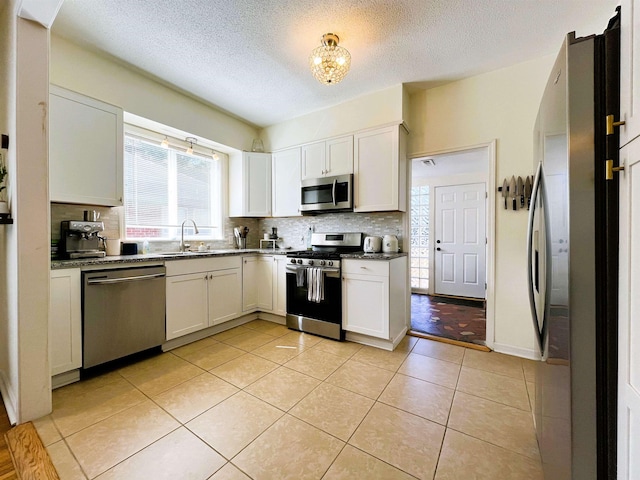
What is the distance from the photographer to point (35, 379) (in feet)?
5.32

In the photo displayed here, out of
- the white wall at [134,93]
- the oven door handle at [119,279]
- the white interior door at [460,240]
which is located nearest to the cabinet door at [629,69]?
the oven door handle at [119,279]

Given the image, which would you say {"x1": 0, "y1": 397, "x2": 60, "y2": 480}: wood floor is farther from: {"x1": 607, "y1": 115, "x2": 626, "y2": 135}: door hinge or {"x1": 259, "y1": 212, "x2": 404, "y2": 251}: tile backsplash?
{"x1": 259, "y1": 212, "x2": 404, "y2": 251}: tile backsplash

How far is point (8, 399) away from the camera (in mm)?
1738

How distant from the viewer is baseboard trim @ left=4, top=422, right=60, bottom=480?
1.25 meters

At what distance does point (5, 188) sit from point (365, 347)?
3074mm

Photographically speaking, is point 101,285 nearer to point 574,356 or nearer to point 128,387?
point 128,387

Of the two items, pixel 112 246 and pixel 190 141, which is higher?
pixel 190 141

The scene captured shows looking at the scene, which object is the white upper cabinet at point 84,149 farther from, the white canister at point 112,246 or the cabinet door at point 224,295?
the cabinet door at point 224,295

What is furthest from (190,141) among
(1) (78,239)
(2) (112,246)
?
(1) (78,239)

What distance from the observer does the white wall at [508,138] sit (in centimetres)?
249

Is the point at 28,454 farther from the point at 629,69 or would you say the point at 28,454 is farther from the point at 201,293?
the point at 629,69

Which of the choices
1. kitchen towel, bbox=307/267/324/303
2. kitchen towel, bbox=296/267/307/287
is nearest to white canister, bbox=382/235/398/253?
kitchen towel, bbox=307/267/324/303

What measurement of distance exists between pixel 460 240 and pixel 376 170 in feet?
9.73

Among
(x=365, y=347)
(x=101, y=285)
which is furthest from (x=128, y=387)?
(x=365, y=347)
